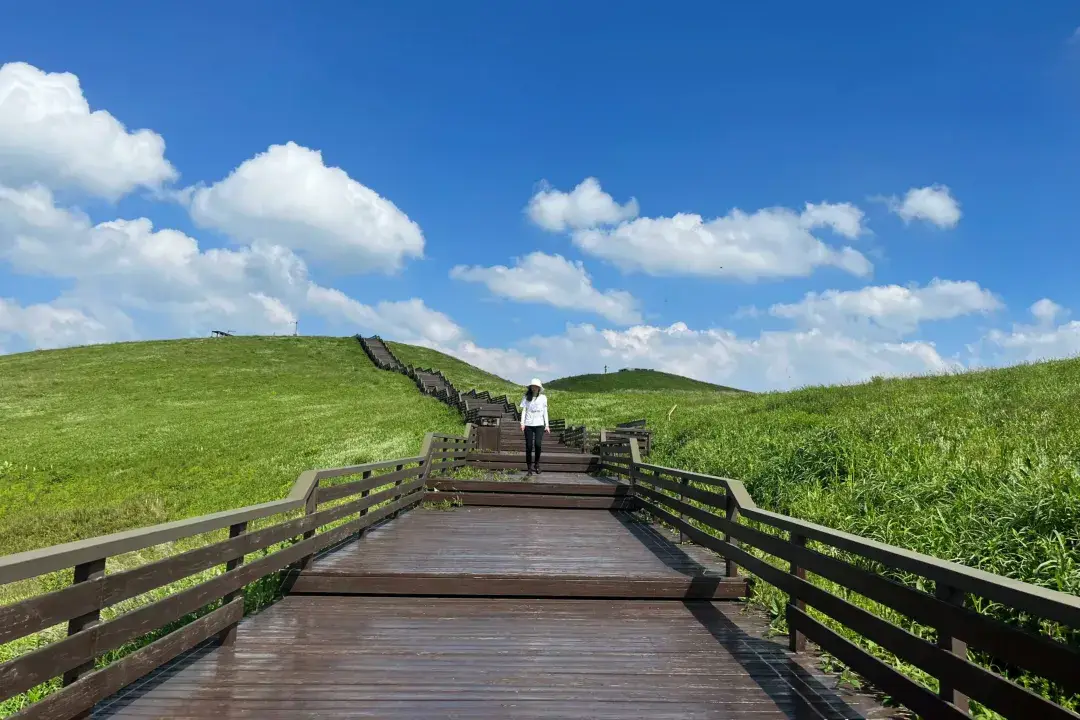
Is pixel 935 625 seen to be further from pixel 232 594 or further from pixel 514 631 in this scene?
pixel 232 594

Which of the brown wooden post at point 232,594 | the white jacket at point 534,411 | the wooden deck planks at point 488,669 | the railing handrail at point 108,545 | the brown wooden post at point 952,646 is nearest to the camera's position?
the railing handrail at point 108,545

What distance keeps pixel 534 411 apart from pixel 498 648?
30.2 ft

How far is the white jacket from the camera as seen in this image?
556 inches

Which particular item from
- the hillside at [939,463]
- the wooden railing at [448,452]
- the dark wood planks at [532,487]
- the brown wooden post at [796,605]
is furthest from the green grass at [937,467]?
the wooden railing at [448,452]

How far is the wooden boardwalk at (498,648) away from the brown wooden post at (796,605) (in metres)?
0.14

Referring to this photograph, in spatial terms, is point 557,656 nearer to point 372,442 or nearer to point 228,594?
point 228,594

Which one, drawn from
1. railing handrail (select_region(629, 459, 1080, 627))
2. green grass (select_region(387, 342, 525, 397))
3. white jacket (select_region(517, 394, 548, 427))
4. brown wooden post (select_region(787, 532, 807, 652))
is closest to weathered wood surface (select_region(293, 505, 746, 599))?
brown wooden post (select_region(787, 532, 807, 652))

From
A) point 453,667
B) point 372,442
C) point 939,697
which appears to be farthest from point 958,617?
point 372,442

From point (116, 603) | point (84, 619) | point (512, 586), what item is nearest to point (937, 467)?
point (512, 586)

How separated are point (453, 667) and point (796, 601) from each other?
2.69 metres

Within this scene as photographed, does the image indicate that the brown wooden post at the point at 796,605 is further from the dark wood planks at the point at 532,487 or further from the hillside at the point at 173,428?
the hillside at the point at 173,428

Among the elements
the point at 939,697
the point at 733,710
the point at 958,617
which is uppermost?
the point at 958,617

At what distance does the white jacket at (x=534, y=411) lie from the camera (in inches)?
556

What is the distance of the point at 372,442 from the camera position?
Answer: 25.4 metres
